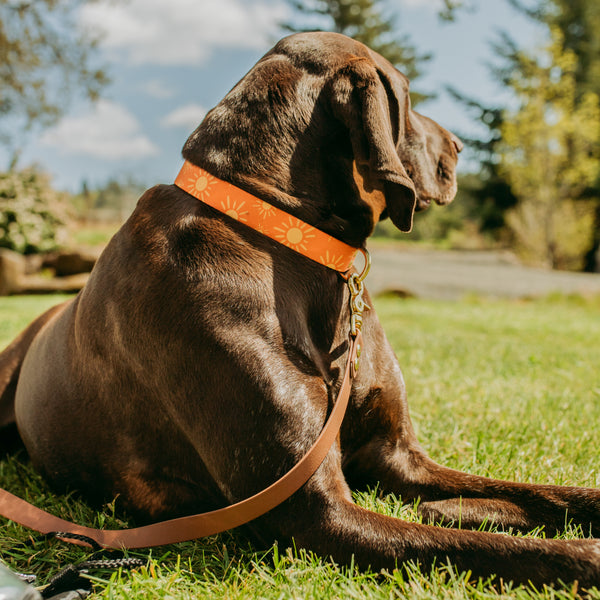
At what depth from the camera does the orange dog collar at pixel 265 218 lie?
1921mm

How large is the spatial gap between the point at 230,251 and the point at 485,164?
95.7 feet

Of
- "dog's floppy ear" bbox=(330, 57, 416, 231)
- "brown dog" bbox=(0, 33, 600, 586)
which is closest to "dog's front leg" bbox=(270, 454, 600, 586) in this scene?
"brown dog" bbox=(0, 33, 600, 586)

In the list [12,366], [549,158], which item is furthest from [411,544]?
[549,158]

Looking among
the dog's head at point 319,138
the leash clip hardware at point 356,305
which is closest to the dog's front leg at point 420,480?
the leash clip hardware at point 356,305

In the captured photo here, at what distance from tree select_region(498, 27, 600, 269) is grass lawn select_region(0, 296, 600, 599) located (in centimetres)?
1717

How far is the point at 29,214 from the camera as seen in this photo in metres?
13.8

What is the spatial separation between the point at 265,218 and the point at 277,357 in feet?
1.54

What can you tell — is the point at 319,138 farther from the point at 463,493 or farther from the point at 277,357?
the point at 463,493

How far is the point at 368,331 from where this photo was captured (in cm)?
226

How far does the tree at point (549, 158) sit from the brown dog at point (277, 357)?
21721 millimetres

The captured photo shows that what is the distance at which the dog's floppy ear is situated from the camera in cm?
180

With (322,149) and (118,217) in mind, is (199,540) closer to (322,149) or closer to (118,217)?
(322,149)

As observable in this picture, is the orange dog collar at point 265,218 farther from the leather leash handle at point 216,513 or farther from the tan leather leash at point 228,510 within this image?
the leather leash handle at point 216,513

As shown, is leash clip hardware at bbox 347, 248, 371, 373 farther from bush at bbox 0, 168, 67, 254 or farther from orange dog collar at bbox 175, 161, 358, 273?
bush at bbox 0, 168, 67, 254
